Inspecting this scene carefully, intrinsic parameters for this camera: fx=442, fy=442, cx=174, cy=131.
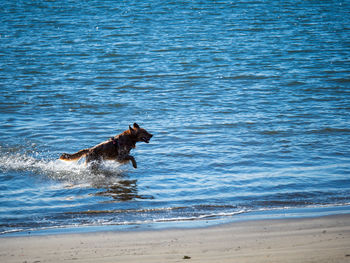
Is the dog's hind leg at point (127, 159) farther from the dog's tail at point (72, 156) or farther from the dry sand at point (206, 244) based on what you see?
the dry sand at point (206, 244)

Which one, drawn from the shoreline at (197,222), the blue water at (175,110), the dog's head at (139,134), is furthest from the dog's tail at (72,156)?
the shoreline at (197,222)

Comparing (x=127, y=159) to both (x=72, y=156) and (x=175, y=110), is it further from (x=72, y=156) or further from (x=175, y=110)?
(x=175, y=110)

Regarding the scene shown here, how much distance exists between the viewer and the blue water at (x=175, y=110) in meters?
7.56

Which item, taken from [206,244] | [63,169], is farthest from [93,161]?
[206,244]

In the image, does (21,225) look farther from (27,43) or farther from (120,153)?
(27,43)

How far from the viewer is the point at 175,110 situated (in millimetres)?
14672

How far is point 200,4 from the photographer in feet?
113

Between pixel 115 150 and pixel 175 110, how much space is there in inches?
202

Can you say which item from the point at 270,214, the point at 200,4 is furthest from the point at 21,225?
the point at 200,4

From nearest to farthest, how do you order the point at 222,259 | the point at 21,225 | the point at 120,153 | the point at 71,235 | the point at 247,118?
1. the point at 222,259
2. the point at 71,235
3. the point at 21,225
4. the point at 120,153
5. the point at 247,118

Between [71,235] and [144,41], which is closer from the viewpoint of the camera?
[71,235]

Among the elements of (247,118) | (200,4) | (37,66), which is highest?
(200,4)

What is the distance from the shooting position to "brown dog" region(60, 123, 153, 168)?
9.53 m

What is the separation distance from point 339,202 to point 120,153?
15.4 ft
